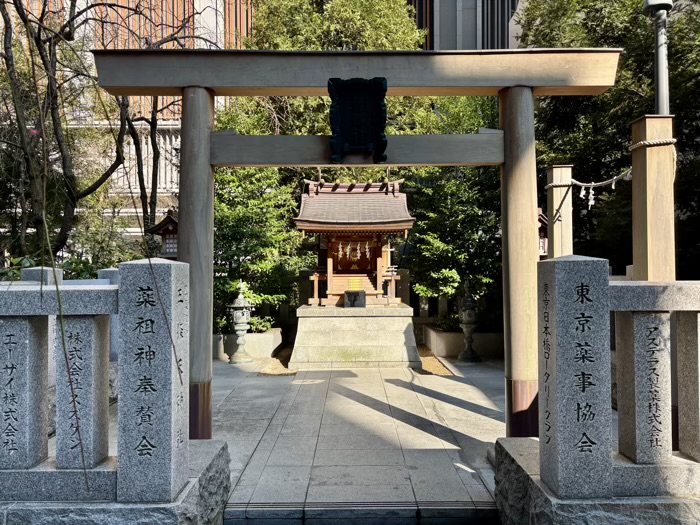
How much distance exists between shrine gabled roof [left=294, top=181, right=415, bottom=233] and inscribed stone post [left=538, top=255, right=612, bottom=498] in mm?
10289

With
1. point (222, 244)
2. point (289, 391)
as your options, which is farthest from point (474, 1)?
point (289, 391)

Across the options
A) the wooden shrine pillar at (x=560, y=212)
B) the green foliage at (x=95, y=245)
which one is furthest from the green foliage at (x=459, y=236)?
the green foliage at (x=95, y=245)

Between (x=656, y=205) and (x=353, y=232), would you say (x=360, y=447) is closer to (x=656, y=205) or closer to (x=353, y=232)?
(x=656, y=205)

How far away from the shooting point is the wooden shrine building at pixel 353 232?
530 inches

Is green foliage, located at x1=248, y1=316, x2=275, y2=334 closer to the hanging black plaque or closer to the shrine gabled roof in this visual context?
the shrine gabled roof

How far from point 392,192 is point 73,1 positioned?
10071 mm

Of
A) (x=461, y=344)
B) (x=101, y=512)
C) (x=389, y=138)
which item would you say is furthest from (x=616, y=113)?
(x=101, y=512)

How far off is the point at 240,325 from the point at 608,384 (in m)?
9.95

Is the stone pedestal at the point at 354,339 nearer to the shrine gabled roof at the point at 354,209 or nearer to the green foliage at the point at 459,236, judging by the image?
the green foliage at the point at 459,236

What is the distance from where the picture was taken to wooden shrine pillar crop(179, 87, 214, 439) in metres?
4.53

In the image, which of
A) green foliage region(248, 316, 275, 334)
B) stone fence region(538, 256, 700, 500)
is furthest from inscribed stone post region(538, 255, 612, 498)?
green foliage region(248, 316, 275, 334)

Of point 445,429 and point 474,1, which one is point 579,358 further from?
point 474,1

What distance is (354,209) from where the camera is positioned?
1423cm

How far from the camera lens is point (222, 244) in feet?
41.6
